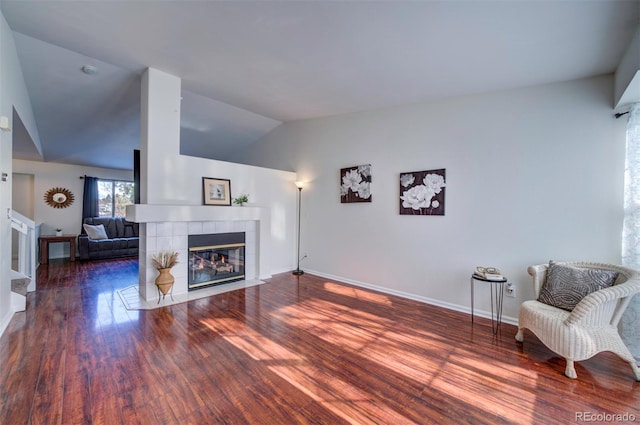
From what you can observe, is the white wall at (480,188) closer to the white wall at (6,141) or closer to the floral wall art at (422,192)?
the floral wall art at (422,192)

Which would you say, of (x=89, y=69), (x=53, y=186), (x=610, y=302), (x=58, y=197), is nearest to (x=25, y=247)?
(x=89, y=69)

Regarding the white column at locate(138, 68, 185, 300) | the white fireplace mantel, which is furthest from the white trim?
the white fireplace mantel

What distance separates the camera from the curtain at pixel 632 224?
2285mm

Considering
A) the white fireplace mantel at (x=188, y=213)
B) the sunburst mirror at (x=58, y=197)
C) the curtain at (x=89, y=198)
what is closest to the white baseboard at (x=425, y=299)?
the white fireplace mantel at (x=188, y=213)

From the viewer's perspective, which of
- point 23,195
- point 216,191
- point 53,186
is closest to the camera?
point 216,191

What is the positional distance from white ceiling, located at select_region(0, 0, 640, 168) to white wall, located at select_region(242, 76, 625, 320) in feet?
0.95

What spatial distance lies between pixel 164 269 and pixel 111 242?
13.5ft

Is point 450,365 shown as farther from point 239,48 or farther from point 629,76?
point 239,48

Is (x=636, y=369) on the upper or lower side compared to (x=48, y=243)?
lower

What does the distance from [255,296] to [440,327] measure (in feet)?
7.93

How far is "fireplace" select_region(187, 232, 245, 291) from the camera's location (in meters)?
4.03

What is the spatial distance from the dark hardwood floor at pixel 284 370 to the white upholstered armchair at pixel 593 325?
197mm

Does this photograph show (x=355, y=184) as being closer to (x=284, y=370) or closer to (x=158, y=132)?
(x=158, y=132)

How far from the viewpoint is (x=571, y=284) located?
2.40m
